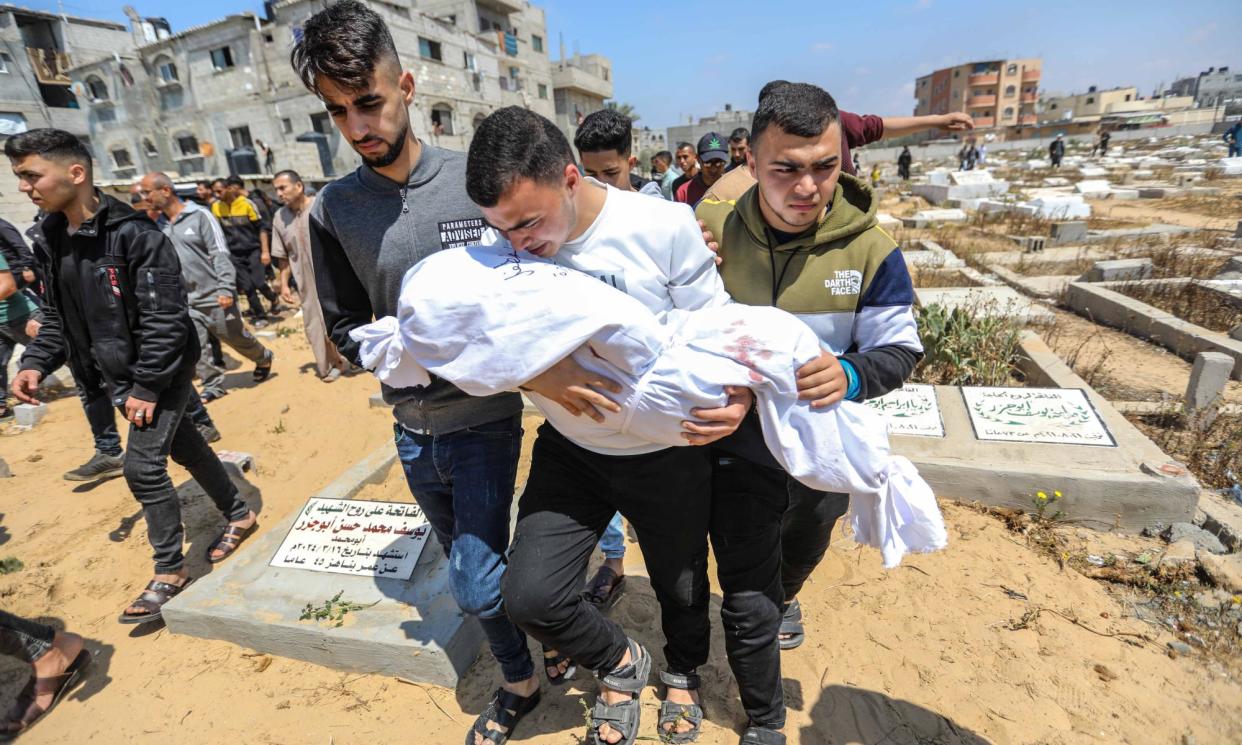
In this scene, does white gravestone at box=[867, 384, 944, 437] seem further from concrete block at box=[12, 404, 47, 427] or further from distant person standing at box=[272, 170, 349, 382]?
concrete block at box=[12, 404, 47, 427]

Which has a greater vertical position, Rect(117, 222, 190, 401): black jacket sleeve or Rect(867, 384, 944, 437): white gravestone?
Rect(117, 222, 190, 401): black jacket sleeve

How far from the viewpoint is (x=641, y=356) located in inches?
56.1

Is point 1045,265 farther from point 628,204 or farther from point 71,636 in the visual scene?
point 71,636

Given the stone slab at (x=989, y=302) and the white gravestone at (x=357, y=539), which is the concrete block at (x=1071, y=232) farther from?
the white gravestone at (x=357, y=539)

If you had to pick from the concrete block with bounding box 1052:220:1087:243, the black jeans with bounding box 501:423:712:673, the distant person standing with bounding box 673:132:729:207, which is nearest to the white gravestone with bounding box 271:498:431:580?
the black jeans with bounding box 501:423:712:673

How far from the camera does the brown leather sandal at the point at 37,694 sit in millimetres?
2316

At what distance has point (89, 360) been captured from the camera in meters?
2.94

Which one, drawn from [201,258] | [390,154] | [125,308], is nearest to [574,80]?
[201,258]

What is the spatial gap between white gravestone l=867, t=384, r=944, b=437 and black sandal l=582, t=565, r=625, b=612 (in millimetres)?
1806

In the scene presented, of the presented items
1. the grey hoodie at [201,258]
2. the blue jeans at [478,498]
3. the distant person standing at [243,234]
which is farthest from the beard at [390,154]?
the distant person standing at [243,234]

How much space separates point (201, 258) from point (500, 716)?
206 inches

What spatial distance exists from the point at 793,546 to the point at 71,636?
303 centimetres

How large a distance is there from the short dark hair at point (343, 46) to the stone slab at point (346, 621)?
193 cm

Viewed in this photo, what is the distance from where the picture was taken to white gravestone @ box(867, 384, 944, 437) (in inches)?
132
